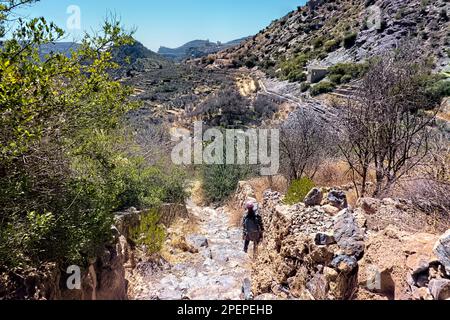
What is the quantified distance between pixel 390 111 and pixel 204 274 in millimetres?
4739

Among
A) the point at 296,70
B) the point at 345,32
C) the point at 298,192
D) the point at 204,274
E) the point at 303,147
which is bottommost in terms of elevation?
the point at 204,274

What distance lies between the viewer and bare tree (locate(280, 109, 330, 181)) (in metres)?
10.5

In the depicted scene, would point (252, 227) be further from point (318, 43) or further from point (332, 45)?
point (318, 43)

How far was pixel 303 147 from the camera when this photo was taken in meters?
10.5

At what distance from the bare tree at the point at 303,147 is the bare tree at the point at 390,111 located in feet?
11.1

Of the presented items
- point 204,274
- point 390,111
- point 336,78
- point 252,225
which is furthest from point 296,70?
point 204,274

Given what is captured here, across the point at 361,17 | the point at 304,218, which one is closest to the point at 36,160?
the point at 304,218

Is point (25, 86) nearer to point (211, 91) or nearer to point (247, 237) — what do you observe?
point (247, 237)

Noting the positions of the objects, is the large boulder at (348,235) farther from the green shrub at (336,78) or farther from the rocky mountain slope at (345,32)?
the green shrub at (336,78)

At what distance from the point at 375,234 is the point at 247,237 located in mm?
3446

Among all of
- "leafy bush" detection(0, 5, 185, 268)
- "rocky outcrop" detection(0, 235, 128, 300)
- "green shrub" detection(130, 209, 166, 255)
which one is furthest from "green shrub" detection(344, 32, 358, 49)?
"rocky outcrop" detection(0, 235, 128, 300)

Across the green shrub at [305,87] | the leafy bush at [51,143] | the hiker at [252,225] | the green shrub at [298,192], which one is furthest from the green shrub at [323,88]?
the leafy bush at [51,143]
